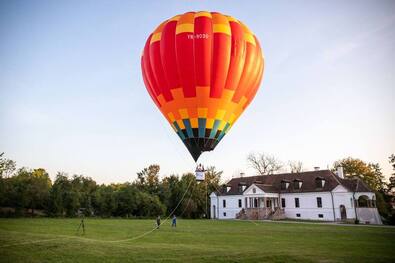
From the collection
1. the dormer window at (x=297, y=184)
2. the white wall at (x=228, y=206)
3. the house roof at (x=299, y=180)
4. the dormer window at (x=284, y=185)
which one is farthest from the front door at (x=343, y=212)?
the white wall at (x=228, y=206)

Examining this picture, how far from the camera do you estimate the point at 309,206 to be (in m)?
45.2

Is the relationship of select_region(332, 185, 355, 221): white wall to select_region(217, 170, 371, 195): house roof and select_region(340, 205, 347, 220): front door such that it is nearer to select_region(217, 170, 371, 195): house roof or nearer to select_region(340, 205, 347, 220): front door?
select_region(340, 205, 347, 220): front door

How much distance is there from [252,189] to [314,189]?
30.4 ft

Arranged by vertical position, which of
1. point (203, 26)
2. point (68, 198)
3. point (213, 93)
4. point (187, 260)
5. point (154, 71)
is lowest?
point (187, 260)

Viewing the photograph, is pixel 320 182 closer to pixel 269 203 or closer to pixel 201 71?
pixel 269 203

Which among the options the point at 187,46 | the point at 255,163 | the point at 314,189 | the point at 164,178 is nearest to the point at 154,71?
the point at 187,46

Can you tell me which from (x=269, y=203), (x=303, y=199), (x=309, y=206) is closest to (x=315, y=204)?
(x=309, y=206)

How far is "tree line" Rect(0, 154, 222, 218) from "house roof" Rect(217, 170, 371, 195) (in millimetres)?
5811

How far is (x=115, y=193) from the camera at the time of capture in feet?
188

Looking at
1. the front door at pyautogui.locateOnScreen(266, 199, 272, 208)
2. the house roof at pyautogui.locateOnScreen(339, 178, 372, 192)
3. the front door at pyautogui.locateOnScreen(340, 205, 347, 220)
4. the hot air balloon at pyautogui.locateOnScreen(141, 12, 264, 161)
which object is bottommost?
the front door at pyautogui.locateOnScreen(340, 205, 347, 220)

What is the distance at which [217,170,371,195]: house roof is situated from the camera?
142 feet

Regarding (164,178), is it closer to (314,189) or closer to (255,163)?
(255,163)

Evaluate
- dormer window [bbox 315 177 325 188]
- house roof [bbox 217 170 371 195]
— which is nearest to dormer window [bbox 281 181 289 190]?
house roof [bbox 217 170 371 195]

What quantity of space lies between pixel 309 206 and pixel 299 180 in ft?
14.3
